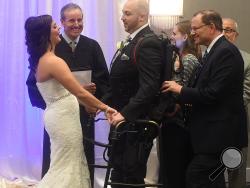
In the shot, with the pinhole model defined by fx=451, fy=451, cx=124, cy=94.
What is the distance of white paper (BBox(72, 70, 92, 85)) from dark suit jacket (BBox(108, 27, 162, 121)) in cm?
29

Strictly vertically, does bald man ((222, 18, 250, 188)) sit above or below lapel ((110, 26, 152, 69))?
below

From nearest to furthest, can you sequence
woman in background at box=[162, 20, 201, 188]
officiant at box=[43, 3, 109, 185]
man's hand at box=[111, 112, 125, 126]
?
man's hand at box=[111, 112, 125, 126]
woman in background at box=[162, 20, 201, 188]
officiant at box=[43, 3, 109, 185]

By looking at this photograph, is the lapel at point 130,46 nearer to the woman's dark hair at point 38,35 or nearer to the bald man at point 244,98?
the woman's dark hair at point 38,35

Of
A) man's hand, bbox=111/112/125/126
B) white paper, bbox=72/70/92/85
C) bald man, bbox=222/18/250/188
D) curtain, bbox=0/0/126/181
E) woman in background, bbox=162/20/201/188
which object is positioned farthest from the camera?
curtain, bbox=0/0/126/181

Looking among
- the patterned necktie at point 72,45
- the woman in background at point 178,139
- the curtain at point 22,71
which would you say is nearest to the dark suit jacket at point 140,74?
the woman in background at point 178,139

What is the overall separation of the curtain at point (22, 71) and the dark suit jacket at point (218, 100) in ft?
4.86

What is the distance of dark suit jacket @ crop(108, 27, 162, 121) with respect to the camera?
8.12ft

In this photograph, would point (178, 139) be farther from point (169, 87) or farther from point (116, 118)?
point (116, 118)

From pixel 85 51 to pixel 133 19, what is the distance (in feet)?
2.02

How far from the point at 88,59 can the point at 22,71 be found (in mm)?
780

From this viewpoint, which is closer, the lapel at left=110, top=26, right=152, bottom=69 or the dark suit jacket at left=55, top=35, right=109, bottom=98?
the lapel at left=110, top=26, right=152, bottom=69

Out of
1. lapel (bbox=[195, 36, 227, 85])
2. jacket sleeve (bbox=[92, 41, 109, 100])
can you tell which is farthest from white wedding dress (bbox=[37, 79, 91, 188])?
lapel (bbox=[195, 36, 227, 85])

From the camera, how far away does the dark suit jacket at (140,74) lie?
8.12 ft

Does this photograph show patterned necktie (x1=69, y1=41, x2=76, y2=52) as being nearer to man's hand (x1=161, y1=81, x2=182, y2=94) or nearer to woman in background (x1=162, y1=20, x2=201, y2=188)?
woman in background (x1=162, y1=20, x2=201, y2=188)
